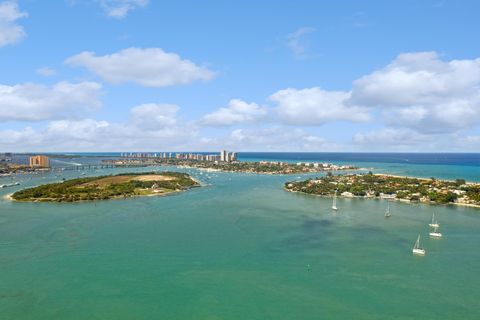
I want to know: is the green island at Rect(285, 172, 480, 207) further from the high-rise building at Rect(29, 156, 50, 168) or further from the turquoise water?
the high-rise building at Rect(29, 156, 50, 168)

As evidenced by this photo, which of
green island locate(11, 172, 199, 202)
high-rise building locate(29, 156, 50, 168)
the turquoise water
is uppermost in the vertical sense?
high-rise building locate(29, 156, 50, 168)

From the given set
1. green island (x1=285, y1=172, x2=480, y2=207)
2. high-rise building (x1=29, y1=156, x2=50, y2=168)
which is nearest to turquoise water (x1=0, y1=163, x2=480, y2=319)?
green island (x1=285, y1=172, x2=480, y2=207)

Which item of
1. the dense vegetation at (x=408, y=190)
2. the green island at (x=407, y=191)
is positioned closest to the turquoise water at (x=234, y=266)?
the green island at (x=407, y=191)

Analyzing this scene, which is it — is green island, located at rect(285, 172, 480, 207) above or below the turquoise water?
above

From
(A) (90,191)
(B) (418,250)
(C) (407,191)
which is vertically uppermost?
(C) (407,191)

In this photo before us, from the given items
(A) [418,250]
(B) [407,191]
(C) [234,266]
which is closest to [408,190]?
(B) [407,191]

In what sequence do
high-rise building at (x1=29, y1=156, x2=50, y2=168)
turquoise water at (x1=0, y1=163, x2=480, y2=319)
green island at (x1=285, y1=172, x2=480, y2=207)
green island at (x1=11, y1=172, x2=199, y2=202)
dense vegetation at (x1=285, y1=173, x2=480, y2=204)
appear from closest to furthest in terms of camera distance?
turquoise water at (x1=0, y1=163, x2=480, y2=319), green island at (x1=285, y1=172, x2=480, y2=207), dense vegetation at (x1=285, y1=173, x2=480, y2=204), green island at (x1=11, y1=172, x2=199, y2=202), high-rise building at (x1=29, y1=156, x2=50, y2=168)

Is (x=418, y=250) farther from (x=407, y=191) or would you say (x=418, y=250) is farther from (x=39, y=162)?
(x=39, y=162)

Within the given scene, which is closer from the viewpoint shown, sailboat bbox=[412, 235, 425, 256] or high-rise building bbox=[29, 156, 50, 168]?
sailboat bbox=[412, 235, 425, 256]

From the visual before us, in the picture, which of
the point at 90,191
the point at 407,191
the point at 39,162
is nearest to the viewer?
the point at 90,191

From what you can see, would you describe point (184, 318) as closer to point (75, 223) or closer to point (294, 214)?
point (75, 223)
